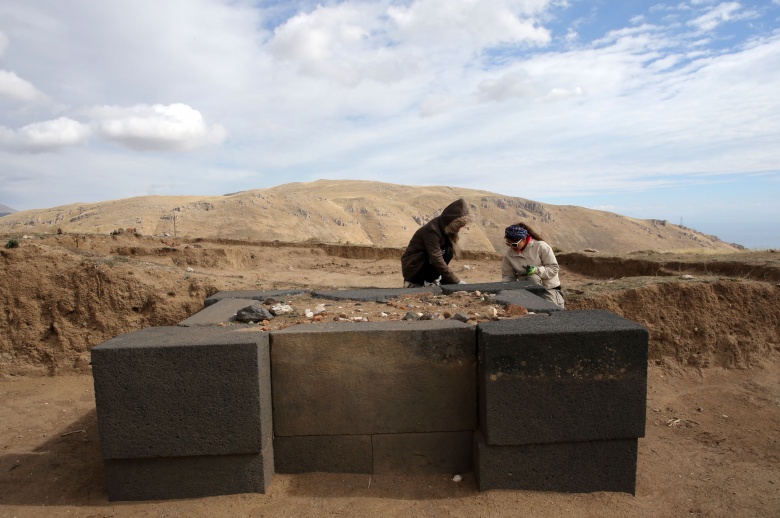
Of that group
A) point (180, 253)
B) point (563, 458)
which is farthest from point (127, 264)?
point (180, 253)

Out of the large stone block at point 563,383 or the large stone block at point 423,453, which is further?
the large stone block at point 423,453

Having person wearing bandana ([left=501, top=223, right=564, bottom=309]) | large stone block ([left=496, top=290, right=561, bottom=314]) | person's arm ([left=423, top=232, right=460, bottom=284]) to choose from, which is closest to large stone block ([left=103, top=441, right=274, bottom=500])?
large stone block ([left=496, top=290, right=561, bottom=314])

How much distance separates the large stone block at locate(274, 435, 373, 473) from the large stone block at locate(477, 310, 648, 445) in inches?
36.5

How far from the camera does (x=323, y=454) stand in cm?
352

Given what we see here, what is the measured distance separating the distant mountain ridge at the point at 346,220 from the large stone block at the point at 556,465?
56.4 feet

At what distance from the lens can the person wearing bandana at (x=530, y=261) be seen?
564cm

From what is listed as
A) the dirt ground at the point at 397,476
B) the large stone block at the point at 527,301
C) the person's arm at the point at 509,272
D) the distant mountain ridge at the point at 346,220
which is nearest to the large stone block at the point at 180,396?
the dirt ground at the point at 397,476

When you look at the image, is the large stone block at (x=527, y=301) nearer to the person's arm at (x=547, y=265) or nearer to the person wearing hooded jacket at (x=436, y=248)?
the person's arm at (x=547, y=265)

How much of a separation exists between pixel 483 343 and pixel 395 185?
94.0 m

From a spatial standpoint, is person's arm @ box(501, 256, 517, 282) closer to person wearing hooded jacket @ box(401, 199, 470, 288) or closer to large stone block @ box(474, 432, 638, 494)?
person wearing hooded jacket @ box(401, 199, 470, 288)

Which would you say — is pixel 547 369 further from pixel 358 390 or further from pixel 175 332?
pixel 175 332

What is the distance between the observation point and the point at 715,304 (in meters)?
6.23

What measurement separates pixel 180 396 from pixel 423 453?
1708 millimetres

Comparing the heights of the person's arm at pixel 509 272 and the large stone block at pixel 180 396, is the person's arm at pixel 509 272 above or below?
above
